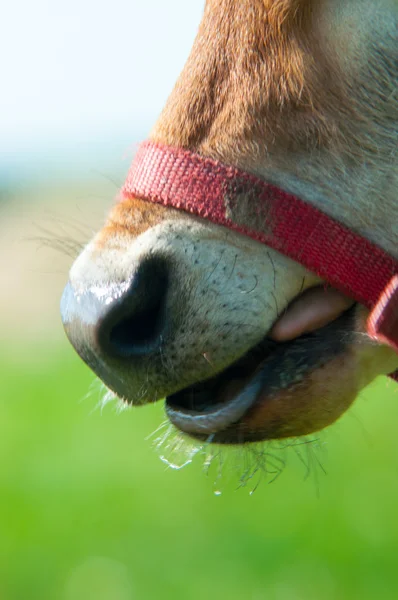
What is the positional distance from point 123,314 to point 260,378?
40 cm

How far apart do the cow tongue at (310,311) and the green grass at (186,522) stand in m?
1.49

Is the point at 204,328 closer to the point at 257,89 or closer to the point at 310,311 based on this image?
the point at 310,311

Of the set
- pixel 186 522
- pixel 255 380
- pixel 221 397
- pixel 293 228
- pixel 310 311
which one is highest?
pixel 293 228

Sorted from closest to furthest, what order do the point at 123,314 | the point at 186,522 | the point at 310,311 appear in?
the point at 123,314 → the point at 310,311 → the point at 186,522

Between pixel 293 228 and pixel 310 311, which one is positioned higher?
pixel 293 228

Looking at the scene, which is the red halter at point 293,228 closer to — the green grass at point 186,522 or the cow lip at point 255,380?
the cow lip at point 255,380

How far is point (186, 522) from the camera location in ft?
16.7

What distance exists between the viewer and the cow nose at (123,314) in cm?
220

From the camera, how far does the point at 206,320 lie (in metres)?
2.27

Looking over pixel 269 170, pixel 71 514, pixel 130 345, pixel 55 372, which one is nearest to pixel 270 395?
pixel 130 345

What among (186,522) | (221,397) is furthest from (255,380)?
(186,522)

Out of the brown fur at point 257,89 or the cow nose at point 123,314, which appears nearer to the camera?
the cow nose at point 123,314

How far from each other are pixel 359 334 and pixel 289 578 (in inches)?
97.3

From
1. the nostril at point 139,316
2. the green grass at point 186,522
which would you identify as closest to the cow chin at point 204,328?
the nostril at point 139,316
